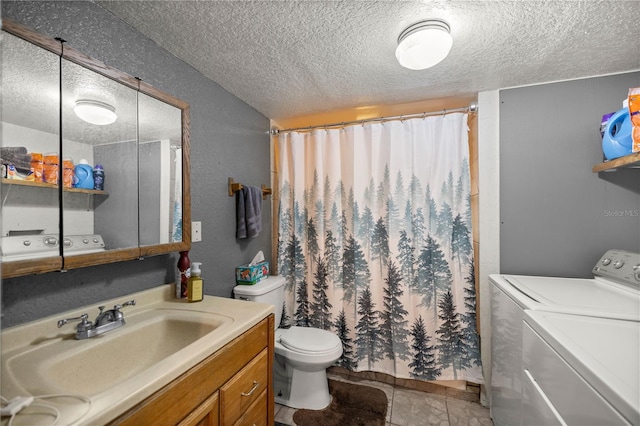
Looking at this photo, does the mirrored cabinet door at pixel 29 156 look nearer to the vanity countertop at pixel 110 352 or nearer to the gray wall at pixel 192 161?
the gray wall at pixel 192 161

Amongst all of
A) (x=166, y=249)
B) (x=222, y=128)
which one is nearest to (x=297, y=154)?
(x=222, y=128)

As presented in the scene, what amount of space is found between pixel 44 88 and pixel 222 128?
93 cm

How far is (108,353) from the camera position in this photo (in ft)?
3.07

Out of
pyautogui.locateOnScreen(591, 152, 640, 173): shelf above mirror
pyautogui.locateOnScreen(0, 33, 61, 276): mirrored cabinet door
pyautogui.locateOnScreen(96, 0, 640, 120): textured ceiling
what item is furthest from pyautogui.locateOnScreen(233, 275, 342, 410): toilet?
pyautogui.locateOnScreen(591, 152, 640, 173): shelf above mirror

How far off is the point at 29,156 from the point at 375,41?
1.51 meters

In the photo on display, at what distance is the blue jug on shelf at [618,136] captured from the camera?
4.41 feet

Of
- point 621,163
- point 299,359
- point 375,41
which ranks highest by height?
point 375,41

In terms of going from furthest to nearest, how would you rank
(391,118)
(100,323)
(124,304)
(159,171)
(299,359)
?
(391,118) < (299,359) < (159,171) < (124,304) < (100,323)

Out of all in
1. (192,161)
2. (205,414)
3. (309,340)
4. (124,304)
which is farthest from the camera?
(309,340)

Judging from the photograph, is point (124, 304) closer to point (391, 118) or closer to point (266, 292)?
point (266, 292)

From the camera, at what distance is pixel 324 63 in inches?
59.1

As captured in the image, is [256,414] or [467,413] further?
[467,413]

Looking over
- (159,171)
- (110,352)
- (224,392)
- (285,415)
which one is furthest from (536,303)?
(159,171)

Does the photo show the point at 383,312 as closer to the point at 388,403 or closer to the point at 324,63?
the point at 388,403
